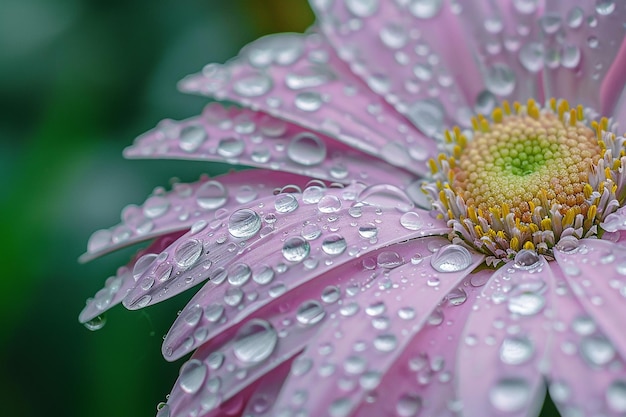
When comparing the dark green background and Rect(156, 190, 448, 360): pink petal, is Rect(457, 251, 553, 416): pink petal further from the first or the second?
the dark green background

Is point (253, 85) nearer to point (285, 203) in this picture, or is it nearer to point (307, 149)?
point (307, 149)

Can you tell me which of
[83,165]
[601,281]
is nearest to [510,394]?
[601,281]

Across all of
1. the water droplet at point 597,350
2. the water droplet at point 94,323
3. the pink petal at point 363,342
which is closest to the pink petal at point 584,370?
the water droplet at point 597,350

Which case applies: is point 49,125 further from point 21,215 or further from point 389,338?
point 389,338

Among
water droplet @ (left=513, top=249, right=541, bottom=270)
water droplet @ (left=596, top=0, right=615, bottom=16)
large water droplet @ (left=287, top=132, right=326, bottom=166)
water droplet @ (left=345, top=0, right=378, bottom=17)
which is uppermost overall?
water droplet @ (left=345, top=0, right=378, bottom=17)

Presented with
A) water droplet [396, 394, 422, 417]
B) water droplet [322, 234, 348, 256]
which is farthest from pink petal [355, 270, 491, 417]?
water droplet [322, 234, 348, 256]

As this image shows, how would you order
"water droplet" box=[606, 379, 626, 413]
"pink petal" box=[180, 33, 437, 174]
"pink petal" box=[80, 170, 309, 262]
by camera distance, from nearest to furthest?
"water droplet" box=[606, 379, 626, 413], "pink petal" box=[80, 170, 309, 262], "pink petal" box=[180, 33, 437, 174]
